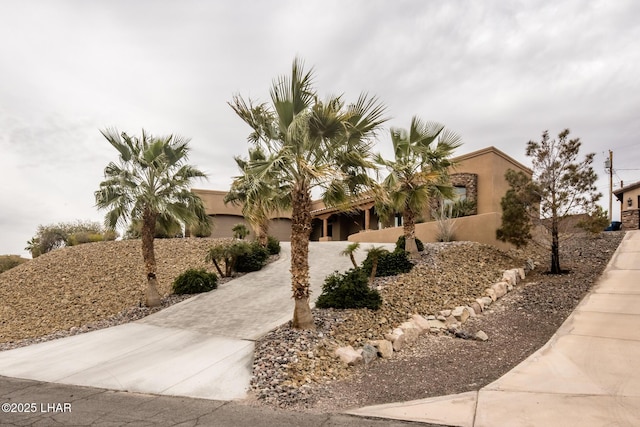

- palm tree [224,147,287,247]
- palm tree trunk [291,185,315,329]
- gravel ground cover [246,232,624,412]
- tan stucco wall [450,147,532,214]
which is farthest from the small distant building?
palm tree [224,147,287,247]

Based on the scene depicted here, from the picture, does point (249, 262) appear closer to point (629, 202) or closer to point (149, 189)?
point (149, 189)

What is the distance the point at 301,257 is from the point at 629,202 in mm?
35142

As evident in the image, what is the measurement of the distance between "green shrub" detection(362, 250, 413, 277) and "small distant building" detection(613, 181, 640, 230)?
1923cm

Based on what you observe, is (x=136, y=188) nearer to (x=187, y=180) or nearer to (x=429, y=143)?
(x=187, y=180)

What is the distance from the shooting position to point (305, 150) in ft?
26.0

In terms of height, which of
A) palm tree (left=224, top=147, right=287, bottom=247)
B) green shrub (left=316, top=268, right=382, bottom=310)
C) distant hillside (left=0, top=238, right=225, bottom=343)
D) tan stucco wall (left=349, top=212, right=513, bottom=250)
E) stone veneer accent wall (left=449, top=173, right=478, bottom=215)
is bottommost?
distant hillside (left=0, top=238, right=225, bottom=343)

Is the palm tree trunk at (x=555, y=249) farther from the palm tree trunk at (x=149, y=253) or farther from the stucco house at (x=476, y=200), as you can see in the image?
the palm tree trunk at (x=149, y=253)

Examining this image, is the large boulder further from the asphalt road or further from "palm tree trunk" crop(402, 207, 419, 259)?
"palm tree trunk" crop(402, 207, 419, 259)

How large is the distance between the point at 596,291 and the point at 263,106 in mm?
10108

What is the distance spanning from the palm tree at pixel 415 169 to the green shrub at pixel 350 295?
14.8ft

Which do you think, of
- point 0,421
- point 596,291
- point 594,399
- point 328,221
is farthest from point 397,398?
point 328,221

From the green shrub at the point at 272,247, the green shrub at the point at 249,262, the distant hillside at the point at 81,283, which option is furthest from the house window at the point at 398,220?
the green shrub at the point at 249,262

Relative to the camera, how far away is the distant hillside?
12.2 m

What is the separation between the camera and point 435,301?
977 centimetres
